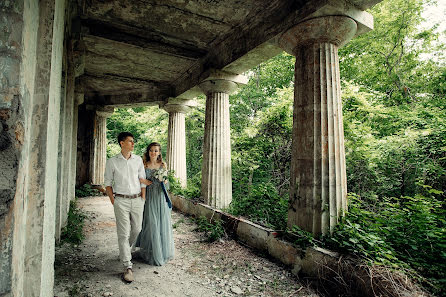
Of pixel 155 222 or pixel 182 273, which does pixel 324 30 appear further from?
pixel 182 273

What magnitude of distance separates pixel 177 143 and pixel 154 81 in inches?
107

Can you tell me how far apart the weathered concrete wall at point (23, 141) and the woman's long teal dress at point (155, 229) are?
2785 millimetres

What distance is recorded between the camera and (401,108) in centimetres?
881

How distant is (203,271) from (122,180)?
6.74ft

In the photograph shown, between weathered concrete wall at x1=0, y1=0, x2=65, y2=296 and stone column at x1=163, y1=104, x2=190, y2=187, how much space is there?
860 centimetres

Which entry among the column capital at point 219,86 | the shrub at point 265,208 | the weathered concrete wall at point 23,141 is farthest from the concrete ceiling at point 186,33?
the weathered concrete wall at point 23,141

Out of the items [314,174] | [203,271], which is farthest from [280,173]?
[203,271]

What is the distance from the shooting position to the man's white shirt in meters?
4.01

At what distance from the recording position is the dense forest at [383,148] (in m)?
3.58

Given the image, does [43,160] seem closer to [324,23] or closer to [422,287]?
[422,287]

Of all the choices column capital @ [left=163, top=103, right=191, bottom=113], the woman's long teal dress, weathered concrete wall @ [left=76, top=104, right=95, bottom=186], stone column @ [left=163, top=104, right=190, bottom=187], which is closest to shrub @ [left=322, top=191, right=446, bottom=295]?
the woman's long teal dress

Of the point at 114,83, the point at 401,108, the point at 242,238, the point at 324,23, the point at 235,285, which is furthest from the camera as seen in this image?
the point at 114,83

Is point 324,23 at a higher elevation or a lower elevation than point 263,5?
lower

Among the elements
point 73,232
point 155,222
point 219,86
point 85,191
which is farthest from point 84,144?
point 155,222
